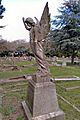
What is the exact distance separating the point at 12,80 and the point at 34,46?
6.98m

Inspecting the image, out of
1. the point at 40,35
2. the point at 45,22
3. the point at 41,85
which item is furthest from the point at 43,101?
the point at 45,22

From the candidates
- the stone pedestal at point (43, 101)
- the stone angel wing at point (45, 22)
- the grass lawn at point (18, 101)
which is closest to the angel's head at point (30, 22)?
the stone angel wing at point (45, 22)

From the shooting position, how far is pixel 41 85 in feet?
18.9

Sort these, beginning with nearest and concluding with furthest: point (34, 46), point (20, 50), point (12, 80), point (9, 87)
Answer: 1. point (34, 46)
2. point (9, 87)
3. point (12, 80)
4. point (20, 50)

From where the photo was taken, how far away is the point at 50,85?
5809 millimetres

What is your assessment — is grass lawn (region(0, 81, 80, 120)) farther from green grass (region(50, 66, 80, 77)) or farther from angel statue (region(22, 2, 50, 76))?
green grass (region(50, 66, 80, 77))

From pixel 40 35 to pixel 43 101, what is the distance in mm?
2208

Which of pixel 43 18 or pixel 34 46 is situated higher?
pixel 43 18

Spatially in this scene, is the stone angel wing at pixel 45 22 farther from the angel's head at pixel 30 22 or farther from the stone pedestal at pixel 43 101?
the stone pedestal at pixel 43 101

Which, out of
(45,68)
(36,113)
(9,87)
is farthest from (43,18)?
(9,87)

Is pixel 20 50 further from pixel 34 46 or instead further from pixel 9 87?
pixel 34 46

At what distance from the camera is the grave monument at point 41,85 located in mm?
5676

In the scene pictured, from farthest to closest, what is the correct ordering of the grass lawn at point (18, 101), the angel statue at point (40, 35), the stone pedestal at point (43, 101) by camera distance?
1. the grass lawn at point (18, 101)
2. the angel statue at point (40, 35)
3. the stone pedestal at point (43, 101)

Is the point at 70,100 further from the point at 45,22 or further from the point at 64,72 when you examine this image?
the point at 64,72
